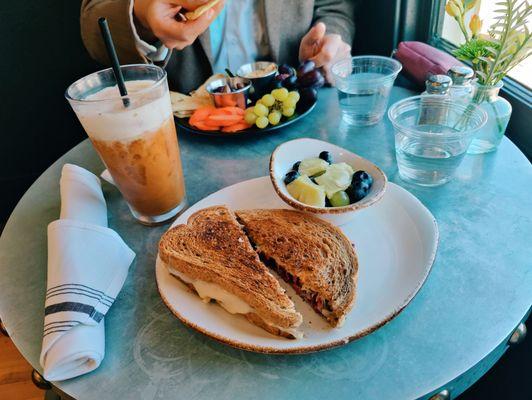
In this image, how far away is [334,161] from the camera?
3.15 ft

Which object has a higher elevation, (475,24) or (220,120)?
(475,24)

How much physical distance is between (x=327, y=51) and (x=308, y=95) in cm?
28

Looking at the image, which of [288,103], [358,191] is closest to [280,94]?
[288,103]

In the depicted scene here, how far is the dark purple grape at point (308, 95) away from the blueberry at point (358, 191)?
0.54 metres

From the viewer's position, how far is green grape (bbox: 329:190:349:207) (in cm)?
84

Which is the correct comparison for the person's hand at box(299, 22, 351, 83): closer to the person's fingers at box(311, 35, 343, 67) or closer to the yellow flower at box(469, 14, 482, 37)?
the person's fingers at box(311, 35, 343, 67)

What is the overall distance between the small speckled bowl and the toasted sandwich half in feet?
0.41

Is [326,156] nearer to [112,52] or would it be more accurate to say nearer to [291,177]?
[291,177]

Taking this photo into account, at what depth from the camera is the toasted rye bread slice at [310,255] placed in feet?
2.29

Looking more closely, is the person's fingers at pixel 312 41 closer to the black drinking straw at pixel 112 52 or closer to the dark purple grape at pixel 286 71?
the dark purple grape at pixel 286 71

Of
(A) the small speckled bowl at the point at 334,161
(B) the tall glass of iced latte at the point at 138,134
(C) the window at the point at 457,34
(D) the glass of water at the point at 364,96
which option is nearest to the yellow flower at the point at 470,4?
(C) the window at the point at 457,34

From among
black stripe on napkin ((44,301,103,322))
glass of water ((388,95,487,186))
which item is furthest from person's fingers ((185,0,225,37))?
black stripe on napkin ((44,301,103,322))

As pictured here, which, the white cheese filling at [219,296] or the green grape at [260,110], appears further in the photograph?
the green grape at [260,110]

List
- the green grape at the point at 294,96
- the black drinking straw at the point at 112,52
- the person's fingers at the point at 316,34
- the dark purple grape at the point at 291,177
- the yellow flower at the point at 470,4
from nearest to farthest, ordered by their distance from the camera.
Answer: the black drinking straw at the point at 112,52 < the dark purple grape at the point at 291,177 < the yellow flower at the point at 470,4 < the green grape at the point at 294,96 < the person's fingers at the point at 316,34
